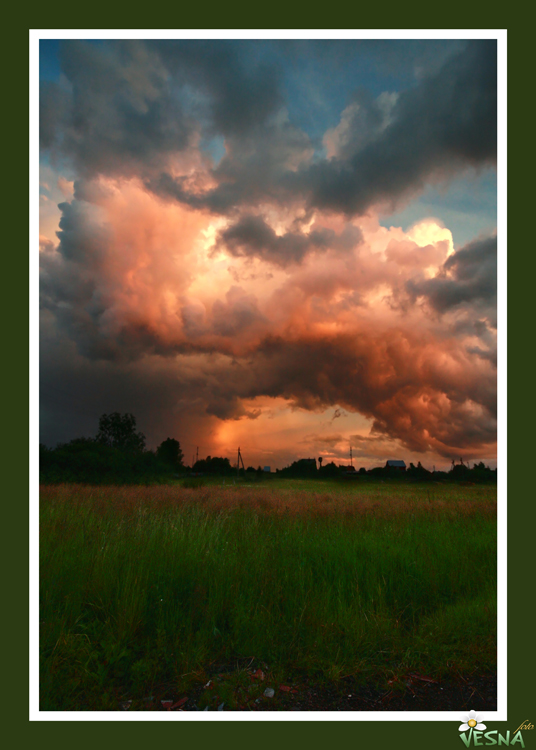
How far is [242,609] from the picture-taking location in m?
3.86

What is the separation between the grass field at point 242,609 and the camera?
10.9ft

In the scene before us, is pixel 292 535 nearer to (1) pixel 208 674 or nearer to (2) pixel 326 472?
(1) pixel 208 674

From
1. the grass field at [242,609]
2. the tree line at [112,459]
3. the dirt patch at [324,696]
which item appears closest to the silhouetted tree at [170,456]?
the tree line at [112,459]

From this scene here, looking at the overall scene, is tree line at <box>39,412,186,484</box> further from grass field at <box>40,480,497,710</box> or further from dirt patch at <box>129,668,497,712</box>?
dirt patch at <box>129,668,497,712</box>

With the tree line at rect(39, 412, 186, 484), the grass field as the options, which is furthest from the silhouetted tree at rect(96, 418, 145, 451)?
the grass field

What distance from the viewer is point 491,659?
3662 millimetres

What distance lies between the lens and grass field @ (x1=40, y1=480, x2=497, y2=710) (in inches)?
130

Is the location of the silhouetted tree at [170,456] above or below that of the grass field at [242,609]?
below

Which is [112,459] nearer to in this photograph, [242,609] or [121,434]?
[121,434]

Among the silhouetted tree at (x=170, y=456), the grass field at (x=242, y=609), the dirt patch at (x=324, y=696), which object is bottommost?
the silhouetted tree at (x=170, y=456)
